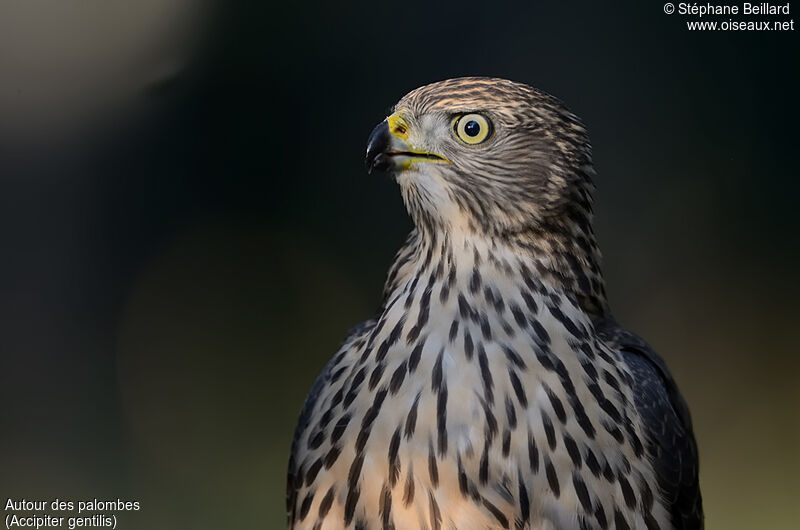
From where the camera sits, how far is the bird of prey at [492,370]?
2086mm

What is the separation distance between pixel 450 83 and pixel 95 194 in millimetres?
2509

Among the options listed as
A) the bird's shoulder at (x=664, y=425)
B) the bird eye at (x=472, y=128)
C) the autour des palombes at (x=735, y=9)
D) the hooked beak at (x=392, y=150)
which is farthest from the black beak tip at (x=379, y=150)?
the autour des palombes at (x=735, y=9)

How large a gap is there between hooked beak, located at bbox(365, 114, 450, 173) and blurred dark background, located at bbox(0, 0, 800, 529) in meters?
2.03

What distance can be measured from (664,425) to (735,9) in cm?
208

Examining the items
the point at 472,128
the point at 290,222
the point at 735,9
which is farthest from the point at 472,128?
the point at 290,222

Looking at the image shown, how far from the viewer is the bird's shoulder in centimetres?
228

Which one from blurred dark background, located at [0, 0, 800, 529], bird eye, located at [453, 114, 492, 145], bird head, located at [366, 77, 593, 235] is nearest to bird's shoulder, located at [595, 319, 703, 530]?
bird head, located at [366, 77, 593, 235]

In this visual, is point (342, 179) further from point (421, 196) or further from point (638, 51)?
point (421, 196)

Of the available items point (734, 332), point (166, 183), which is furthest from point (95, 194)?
point (734, 332)

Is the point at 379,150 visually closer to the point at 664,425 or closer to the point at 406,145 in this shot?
the point at 406,145

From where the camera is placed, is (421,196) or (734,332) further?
(734,332)

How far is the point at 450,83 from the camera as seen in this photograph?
2.28 meters

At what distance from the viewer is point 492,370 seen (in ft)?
6.93

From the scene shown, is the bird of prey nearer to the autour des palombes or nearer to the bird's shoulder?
the bird's shoulder
